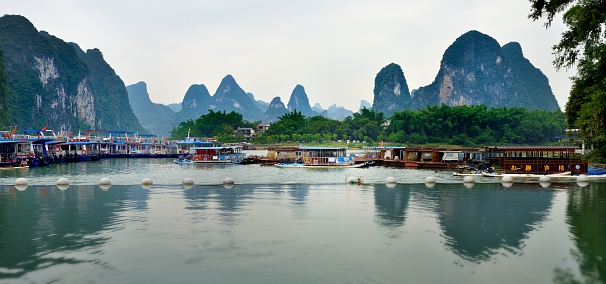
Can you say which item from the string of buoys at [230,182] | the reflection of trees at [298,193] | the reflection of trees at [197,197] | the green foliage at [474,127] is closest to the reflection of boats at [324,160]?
the string of buoys at [230,182]

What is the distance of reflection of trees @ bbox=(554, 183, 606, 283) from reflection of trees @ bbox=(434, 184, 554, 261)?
3.71 ft

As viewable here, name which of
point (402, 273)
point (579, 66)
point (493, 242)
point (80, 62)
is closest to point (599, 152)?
point (579, 66)

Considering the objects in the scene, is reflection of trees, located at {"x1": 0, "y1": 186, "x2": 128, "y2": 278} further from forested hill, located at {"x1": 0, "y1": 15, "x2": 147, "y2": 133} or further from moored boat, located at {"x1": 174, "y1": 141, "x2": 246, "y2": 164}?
forested hill, located at {"x1": 0, "y1": 15, "x2": 147, "y2": 133}

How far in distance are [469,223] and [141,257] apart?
36.5 ft

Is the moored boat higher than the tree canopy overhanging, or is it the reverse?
the tree canopy overhanging

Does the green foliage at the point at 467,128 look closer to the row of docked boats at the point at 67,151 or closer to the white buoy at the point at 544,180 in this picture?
the row of docked boats at the point at 67,151

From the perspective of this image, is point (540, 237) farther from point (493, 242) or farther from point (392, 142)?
point (392, 142)

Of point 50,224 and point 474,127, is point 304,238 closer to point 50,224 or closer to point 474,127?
point 50,224

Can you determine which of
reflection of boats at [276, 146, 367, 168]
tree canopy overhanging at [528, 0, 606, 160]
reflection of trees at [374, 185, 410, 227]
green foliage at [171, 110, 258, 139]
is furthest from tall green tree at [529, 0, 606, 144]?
green foliage at [171, 110, 258, 139]

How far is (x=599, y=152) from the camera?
29219mm

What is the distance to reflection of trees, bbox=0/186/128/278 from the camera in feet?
35.1

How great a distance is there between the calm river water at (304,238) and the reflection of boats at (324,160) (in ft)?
79.3

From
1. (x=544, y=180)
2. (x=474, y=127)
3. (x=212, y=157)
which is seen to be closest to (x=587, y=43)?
(x=544, y=180)

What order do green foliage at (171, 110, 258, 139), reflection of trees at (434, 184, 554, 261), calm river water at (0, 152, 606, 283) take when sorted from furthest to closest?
green foliage at (171, 110, 258, 139) → reflection of trees at (434, 184, 554, 261) → calm river water at (0, 152, 606, 283)
